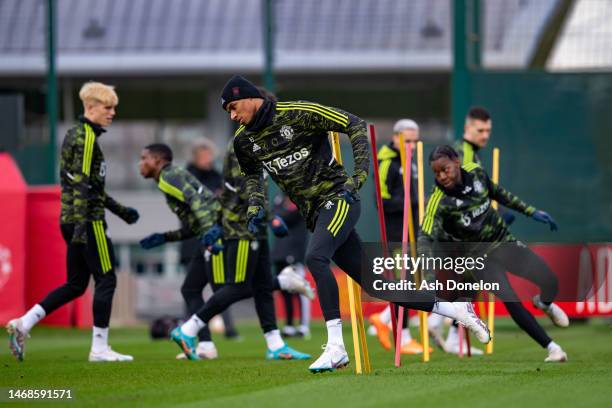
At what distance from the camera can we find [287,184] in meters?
8.05

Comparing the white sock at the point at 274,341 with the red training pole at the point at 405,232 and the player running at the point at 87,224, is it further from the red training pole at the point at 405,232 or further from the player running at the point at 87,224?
the red training pole at the point at 405,232

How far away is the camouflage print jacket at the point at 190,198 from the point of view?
10180mm

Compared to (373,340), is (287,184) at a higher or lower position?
higher

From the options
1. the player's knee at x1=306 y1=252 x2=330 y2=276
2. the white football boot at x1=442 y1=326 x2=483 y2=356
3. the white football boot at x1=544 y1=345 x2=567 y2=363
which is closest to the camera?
the player's knee at x1=306 y1=252 x2=330 y2=276

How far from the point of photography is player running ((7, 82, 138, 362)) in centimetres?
980

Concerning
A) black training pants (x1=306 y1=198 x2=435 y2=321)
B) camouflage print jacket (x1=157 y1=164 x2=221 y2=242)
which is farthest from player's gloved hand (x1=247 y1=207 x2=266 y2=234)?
camouflage print jacket (x1=157 y1=164 x2=221 y2=242)

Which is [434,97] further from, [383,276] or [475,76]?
[383,276]

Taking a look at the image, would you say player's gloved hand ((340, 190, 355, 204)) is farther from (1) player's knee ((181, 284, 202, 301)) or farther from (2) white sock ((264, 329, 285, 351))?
(1) player's knee ((181, 284, 202, 301))

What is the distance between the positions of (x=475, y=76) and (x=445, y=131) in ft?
44.1

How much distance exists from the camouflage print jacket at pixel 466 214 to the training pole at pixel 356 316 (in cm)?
85

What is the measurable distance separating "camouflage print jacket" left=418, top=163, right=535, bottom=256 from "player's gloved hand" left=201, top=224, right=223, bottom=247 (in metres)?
1.79

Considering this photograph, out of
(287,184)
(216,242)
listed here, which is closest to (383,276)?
(287,184)

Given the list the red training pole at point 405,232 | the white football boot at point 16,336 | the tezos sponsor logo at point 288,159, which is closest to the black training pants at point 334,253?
the red training pole at point 405,232

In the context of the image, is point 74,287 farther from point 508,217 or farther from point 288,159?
point 508,217
